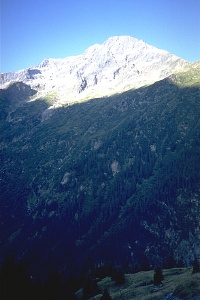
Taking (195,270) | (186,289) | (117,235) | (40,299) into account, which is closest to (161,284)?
(195,270)

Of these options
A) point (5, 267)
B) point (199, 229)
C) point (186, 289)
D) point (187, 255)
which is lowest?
point (187, 255)

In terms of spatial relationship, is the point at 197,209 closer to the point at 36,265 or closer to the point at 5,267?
the point at 36,265

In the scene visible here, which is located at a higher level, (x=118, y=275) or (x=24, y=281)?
(x=24, y=281)

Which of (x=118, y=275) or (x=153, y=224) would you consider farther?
(x=153, y=224)

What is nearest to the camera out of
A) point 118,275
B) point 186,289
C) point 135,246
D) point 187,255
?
point 186,289

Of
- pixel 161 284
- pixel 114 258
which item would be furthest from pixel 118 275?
pixel 114 258

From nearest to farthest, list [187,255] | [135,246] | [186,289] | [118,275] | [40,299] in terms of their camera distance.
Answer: [186,289], [40,299], [118,275], [187,255], [135,246]
